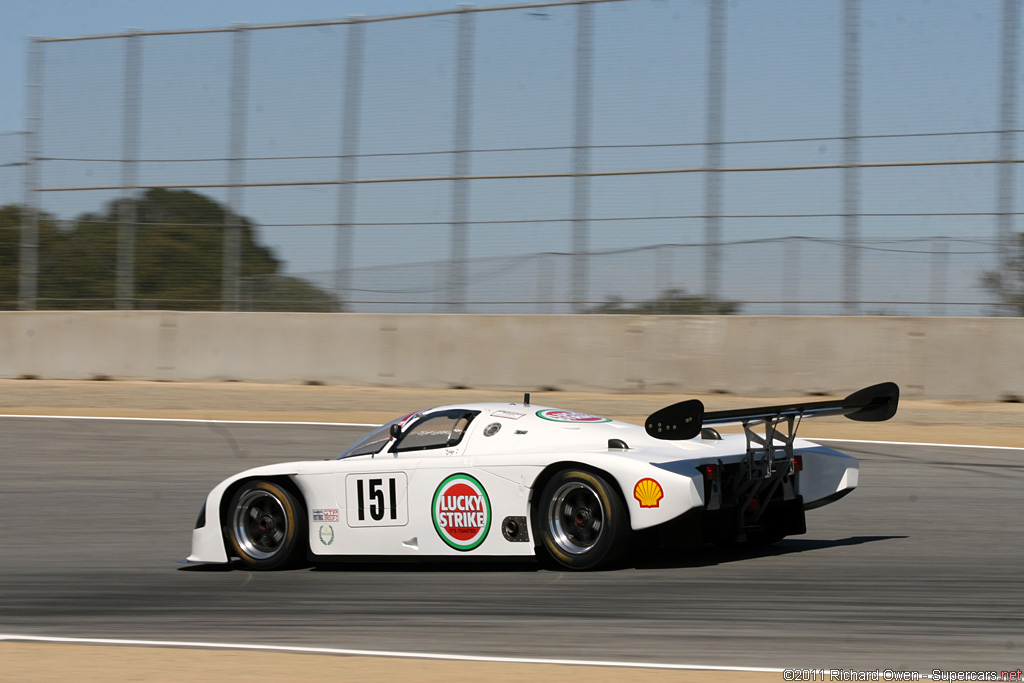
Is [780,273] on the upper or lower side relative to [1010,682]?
upper

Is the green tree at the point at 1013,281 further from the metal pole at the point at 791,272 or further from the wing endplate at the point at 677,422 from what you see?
the wing endplate at the point at 677,422

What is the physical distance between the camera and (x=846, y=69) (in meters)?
18.6

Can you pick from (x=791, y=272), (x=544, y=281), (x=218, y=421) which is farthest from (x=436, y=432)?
(x=544, y=281)

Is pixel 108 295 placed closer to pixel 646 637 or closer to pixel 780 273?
pixel 780 273

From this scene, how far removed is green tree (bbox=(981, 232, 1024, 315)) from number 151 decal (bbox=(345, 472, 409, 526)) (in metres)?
12.2

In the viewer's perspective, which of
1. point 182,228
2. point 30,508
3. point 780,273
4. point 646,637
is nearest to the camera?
point 646,637

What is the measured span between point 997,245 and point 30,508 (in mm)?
13401

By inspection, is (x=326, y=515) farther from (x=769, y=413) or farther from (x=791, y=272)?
(x=791, y=272)

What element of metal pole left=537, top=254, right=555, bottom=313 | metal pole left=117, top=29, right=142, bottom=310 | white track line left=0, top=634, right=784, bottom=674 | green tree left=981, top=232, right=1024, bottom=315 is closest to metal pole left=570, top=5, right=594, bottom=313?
metal pole left=537, top=254, right=555, bottom=313

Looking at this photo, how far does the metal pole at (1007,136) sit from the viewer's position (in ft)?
56.6

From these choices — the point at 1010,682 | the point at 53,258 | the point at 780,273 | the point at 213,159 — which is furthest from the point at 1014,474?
the point at 53,258

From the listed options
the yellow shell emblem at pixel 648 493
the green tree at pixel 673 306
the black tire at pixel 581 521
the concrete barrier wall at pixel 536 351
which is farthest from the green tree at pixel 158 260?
the yellow shell emblem at pixel 648 493

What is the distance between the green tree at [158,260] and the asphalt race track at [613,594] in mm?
10188

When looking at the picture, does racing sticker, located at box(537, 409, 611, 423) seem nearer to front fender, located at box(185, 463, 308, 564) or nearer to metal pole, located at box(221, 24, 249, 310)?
front fender, located at box(185, 463, 308, 564)
